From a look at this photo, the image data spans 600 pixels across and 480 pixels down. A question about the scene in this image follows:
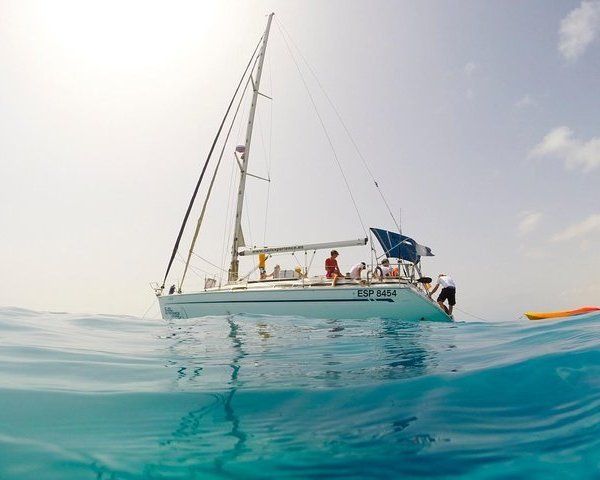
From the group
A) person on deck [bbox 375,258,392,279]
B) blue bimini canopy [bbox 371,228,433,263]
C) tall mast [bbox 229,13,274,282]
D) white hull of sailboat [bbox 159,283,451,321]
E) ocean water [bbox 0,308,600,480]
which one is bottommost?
ocean water [bbox 0,308,600,480]

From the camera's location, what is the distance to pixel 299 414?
2863mm

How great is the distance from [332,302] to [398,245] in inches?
157

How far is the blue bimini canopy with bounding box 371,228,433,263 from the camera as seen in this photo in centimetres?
1433

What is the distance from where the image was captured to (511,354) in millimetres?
5297

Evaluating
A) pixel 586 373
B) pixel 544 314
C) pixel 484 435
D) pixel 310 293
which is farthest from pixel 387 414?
pixel 544 314

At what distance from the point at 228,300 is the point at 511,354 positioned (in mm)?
10179

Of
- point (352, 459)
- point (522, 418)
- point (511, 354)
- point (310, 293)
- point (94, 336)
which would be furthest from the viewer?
point (310, 293)

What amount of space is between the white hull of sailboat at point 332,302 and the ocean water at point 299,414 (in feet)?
21.0

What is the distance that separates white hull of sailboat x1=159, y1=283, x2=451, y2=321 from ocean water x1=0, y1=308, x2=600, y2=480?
6.40m

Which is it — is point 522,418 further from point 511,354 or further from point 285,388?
point 511,354

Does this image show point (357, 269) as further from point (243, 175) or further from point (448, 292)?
point (243, 175)

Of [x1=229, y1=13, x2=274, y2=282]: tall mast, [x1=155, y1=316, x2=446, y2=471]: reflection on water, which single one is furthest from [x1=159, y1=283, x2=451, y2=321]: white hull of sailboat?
[x1=155, y1=316, x2=446, y2=471]: reflection on water

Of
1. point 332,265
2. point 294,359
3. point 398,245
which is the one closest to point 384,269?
point 398,245

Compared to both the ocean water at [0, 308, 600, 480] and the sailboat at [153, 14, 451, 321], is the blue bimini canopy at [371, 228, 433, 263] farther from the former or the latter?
the ocean water at [0, 308, 600, 480]
